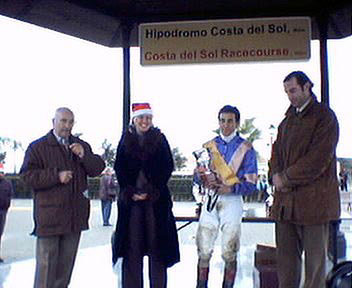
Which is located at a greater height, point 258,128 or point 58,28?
point 58,28

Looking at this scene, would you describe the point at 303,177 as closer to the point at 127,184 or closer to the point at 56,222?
the point at 127,184

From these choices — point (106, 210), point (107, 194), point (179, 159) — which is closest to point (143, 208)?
point (179, 159)

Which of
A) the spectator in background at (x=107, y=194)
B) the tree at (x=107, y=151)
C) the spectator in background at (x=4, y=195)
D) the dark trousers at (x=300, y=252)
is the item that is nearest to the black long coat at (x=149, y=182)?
the dark trousers at (x=300, y=252)

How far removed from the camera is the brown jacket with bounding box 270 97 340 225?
3.99 m

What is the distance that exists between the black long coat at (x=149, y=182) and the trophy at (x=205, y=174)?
361 millimetres

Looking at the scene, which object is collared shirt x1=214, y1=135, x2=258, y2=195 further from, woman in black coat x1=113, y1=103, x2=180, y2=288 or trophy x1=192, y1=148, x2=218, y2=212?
woman in black coat x1=113, y1=103, x2=180, y2=288

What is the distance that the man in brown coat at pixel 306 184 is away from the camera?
4008 mm

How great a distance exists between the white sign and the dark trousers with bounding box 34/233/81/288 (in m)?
2.19

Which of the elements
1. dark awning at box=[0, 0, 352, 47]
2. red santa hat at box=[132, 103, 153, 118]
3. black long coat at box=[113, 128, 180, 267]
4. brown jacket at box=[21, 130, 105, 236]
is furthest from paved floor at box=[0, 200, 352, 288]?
dark awning at box=[0, 0, 352, 47]

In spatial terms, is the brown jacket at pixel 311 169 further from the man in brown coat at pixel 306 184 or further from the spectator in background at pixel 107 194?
the spectator in background at pixel 107 194

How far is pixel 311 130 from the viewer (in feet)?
13.3

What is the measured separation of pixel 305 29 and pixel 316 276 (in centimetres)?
274

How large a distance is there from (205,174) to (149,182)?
52 cm

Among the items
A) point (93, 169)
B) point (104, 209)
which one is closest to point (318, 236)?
point (93, 169)
